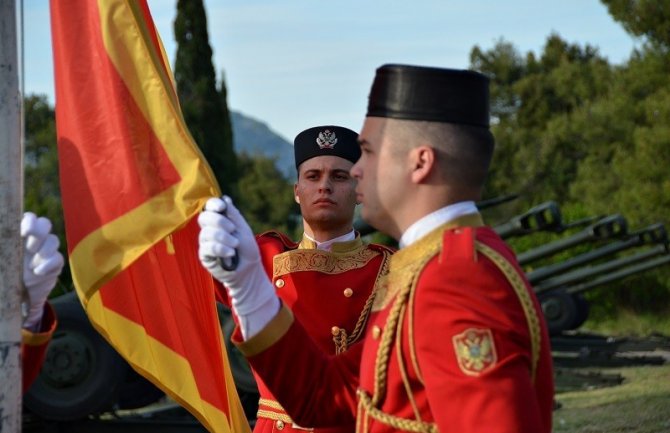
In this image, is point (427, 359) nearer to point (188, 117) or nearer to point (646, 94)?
point (646, 94)

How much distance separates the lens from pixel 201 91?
2564cm

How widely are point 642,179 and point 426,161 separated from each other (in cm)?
1806

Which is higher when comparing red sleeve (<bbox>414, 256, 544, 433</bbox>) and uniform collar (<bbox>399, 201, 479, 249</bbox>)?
uniform collar (<bbox>399, 201, 479, 249</bbox>)

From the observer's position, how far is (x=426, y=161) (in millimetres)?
2650

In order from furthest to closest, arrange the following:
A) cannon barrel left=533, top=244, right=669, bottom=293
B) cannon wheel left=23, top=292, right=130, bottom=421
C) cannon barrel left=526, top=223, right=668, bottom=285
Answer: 1. cannon barrel left=533, top=244, right=669, bottom=293
2. cannon barrel left=526, top=223, right=668, bottom=285
3. cannon wheel left=23, top=292, right=130, bottom=421

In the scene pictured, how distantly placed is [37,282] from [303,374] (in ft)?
1.93

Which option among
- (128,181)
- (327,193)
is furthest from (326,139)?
(128,181)

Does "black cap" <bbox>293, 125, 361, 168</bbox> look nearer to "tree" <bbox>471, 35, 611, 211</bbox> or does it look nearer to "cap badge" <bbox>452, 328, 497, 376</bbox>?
"cap badge" <bbox>452, 328, 497, 376</bbox>

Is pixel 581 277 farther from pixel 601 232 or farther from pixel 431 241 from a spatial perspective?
pixel 431 241

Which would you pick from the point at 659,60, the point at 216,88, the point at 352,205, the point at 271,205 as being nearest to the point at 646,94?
the point at 659,60

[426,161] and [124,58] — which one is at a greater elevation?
[124,58]

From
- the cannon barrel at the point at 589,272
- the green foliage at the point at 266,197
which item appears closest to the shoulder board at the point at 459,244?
the cannon barrel at the point at 589,272

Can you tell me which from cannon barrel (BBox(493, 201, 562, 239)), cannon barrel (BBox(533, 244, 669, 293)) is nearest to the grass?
cannon barrel (BBox(493, 201, 562, 239))

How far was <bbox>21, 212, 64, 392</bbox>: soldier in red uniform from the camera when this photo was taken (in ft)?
8.73
